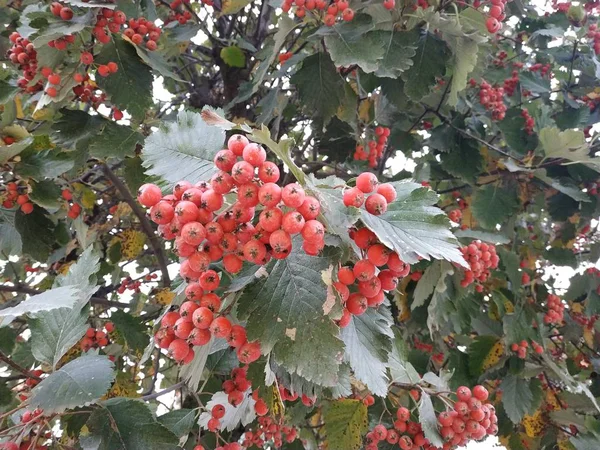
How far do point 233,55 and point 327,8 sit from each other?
1.03 metres

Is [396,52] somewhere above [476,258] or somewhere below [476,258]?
above

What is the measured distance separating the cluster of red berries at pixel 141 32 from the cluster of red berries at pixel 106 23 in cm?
21

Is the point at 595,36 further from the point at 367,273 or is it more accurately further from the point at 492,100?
the point at 367,273

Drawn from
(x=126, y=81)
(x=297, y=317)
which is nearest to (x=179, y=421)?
(x=297, y=317)

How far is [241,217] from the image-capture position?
3.16 feet

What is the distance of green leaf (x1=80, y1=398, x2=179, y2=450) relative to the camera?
4.50ft

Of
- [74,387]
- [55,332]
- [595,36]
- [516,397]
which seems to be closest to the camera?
[74,387]

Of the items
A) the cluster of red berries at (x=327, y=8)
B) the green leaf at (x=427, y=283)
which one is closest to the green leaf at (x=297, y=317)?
the green leaf at (x=427, y=283)

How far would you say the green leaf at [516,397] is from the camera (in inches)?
109

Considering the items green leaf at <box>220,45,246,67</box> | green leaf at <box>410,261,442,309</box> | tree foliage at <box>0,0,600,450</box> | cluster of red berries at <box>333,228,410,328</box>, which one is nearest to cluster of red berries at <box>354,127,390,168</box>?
tree foliage at <box>0,0,600,450</box>

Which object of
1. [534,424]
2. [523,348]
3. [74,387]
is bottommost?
[534,424]

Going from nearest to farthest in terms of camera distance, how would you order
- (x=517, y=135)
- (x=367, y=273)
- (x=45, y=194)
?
(x=367, y=273)
(x=45, y=194)
(x=517, y=135)

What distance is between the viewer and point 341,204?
0.96 m

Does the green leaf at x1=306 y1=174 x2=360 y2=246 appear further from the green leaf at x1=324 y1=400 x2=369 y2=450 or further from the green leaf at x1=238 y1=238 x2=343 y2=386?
the green leaf at x1=324 y1=400 x2=369 y2=450
